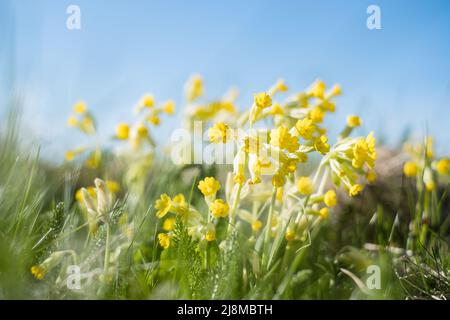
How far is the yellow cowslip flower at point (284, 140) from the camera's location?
1285 mm

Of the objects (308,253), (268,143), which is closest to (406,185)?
(308,253)

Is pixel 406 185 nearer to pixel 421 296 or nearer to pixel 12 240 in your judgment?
pixel 421 296

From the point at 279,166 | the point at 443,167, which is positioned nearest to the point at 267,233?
the point at 279,166

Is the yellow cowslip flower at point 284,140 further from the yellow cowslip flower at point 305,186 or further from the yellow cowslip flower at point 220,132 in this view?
the yellow cowslip flower at point 305,186

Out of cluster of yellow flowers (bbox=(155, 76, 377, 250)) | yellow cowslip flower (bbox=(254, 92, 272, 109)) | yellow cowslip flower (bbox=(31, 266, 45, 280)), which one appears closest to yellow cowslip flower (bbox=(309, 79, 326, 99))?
cluster of yellow flowers (bbox=(155, 76, 377, 250))

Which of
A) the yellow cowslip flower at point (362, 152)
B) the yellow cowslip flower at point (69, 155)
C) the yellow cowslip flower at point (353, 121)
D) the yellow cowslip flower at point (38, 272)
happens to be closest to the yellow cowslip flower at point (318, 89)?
the yellow cowslip flower at point (353, 121)

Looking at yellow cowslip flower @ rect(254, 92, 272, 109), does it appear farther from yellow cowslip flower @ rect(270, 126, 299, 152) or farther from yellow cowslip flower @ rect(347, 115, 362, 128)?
yellow cowslip flower @ rect(347, 115, 362, 128)

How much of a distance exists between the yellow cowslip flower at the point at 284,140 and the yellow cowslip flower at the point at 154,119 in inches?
47.2

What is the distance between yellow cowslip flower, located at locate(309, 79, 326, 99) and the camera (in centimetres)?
191

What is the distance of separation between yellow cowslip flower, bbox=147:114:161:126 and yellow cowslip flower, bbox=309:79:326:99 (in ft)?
2.72

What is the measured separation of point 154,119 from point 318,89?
2.88 ft
